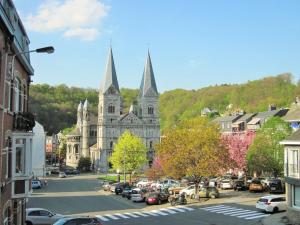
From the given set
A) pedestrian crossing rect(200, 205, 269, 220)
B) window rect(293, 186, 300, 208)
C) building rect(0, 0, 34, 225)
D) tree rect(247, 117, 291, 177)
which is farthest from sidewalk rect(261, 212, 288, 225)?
tree rect(247, 117, 291, 177)

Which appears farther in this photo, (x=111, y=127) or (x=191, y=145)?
(x=111, y=127)

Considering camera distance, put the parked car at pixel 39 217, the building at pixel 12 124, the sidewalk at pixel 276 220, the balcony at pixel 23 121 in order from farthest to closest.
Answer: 1. the sidewalk at pixel 276 220
2. the parked car at pixel 39 217
3. the balcony at pixel 23 121
4. the building at pixel 12 124

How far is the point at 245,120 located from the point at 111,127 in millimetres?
40980

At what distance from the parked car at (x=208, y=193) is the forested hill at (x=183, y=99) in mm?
77815

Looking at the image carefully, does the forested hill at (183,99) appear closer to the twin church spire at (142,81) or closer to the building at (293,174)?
the twin church spire at (142,81)

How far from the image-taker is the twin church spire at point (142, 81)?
119 metres

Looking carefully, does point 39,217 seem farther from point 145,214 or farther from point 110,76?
point 110,76

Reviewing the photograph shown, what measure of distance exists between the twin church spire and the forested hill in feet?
88.1

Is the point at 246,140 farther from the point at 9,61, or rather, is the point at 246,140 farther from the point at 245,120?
the point at 9,61

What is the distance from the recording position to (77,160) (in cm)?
13262

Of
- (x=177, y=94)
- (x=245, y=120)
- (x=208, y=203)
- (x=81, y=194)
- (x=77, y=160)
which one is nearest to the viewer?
(x=208, y=203)

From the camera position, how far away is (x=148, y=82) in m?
122

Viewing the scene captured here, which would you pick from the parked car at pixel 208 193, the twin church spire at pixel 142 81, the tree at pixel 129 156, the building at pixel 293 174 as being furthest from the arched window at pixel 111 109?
the building at pixel 293 174

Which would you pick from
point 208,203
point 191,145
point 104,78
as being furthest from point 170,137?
point 104,78
